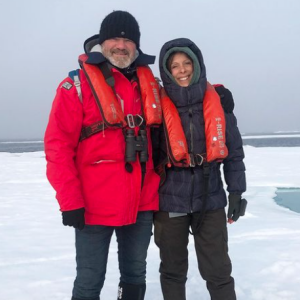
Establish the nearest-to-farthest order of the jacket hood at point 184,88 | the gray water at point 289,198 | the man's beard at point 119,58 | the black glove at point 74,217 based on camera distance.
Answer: the black glove at point 74,217 < the man's beard at point 119,58 < the jacket hood at point 184,88 < the gray water at point 289,198

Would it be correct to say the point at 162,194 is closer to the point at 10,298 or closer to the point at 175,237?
the point at 175,237

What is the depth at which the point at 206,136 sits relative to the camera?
2.14 metres

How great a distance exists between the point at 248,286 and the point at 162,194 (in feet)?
4.05

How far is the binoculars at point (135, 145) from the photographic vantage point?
1.95 metres

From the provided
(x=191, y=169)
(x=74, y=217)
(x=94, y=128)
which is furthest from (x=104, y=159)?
(x=191, y=169)

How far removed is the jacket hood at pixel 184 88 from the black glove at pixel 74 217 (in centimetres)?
97

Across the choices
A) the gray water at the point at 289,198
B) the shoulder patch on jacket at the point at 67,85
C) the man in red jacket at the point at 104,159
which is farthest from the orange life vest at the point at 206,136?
the gray water at the point at 289,198

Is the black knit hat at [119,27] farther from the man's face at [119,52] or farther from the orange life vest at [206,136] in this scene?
the orange life vest at [206,136]

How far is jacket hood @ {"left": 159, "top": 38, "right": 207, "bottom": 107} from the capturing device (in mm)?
2162

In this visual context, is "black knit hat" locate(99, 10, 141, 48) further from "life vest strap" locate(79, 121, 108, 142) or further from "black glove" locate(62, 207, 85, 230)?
"black glove" locate(62, 207, 85, 230)

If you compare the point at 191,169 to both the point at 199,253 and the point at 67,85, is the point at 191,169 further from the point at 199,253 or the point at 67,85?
the point at 67,85

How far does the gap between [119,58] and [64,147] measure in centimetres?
68

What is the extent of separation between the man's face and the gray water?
4886 millimetres

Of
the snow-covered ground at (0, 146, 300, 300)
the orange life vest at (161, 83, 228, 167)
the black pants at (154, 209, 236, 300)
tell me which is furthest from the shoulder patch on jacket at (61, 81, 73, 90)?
the snow-covered ground at (0, 146, 300, 300)
